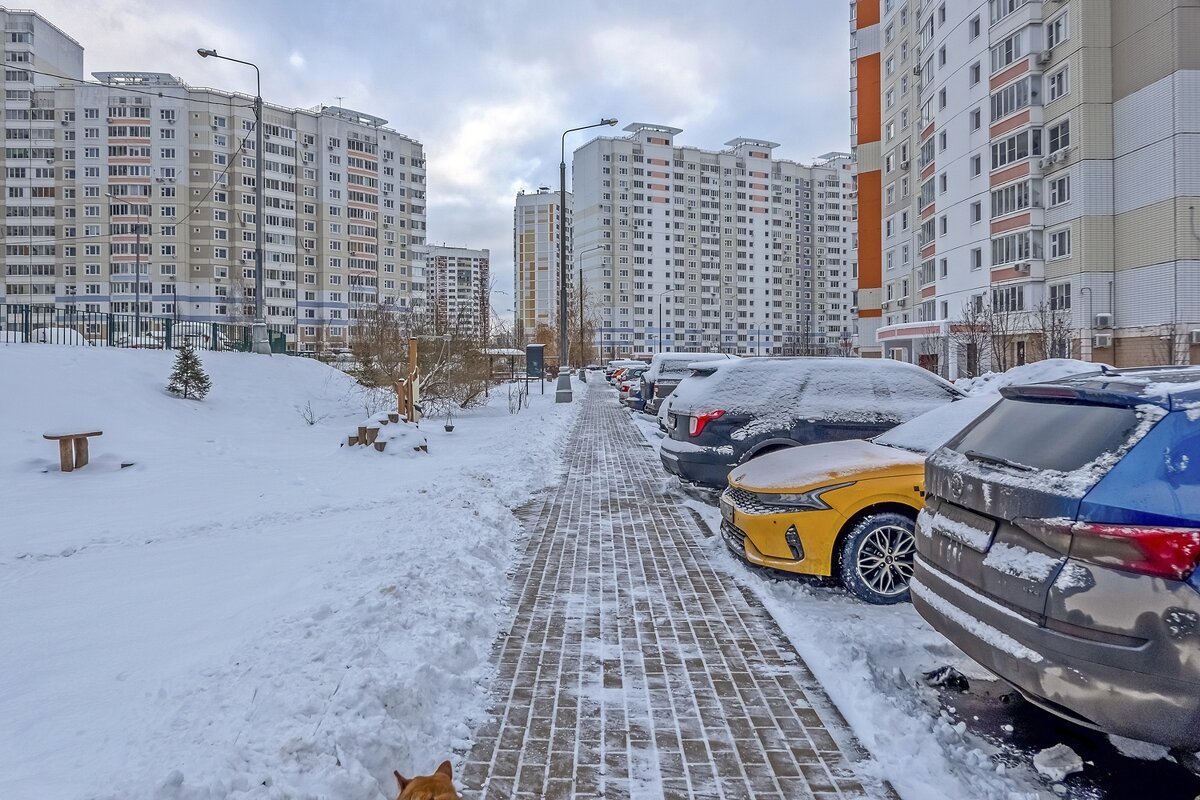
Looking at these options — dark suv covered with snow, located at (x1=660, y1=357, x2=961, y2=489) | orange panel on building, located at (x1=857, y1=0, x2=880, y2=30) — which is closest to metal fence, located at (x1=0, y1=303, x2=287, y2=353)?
dark suv covered with snow, located at (x1=660, y1=357, x2=961, y2=489)

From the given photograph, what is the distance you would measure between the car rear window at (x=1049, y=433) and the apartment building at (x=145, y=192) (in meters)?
81.4

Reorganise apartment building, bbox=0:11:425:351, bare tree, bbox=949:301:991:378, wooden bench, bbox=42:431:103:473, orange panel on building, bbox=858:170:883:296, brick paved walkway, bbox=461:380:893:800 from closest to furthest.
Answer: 1. brick paved walkway, bbox=461:380:893:800
2. wooden bench, bbox=42:431:103:473
3. bare tree, bbox=949:301:991:378
4. orange panel on building, bbox=858:170:883:296
5. apartment building, bbox=0:11:425:351

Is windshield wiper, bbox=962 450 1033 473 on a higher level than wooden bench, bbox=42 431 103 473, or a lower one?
higher

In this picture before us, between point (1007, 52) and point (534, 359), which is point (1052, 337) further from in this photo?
point (534, 359)

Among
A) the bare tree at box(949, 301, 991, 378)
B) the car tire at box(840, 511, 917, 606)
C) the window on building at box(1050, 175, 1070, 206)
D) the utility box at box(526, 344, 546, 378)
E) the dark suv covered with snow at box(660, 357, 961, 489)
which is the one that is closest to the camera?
the car tire at box(840, 511, 917, 606)

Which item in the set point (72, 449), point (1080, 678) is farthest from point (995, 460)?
point (72, 449)

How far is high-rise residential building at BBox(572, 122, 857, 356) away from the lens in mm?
124562

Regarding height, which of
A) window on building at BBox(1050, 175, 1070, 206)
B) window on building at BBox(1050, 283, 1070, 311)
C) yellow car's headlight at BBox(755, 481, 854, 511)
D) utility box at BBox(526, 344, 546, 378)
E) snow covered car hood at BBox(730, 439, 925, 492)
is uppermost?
window on building at BBox(1050, 175, 1070, 206)

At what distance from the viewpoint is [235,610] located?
5102 millimetres

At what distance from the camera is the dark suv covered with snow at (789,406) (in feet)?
26.2

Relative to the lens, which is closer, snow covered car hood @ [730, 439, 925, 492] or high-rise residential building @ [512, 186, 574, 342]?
snow covered car hood @ [730, 439, 925, 492]

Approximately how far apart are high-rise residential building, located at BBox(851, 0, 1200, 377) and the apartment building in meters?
63.5

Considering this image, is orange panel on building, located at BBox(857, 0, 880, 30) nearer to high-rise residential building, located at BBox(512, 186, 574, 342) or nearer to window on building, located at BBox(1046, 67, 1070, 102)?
window on building, located at BBox(1046, 67, 1070, 102)

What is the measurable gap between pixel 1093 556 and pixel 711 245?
441ft
